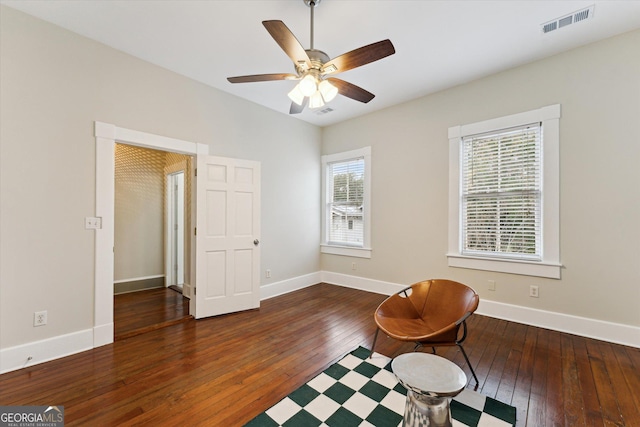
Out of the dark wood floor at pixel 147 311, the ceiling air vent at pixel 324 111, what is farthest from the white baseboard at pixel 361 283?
the ceiling air vent at pixel 324 111

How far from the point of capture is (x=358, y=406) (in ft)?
6.04

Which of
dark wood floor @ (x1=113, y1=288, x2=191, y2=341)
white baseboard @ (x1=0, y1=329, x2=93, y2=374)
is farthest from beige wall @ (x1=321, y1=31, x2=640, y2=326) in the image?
white baseboard @ (x1=0, y1=329, x2=93, y2=374)

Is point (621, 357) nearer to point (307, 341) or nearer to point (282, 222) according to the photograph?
point (307, 341)

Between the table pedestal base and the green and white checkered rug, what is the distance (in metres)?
0.77

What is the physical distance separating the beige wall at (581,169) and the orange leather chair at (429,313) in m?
1.29

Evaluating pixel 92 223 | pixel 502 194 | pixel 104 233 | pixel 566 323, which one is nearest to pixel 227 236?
pixel 104 233

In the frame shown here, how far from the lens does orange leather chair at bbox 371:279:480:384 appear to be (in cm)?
207

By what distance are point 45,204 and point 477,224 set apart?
4.71 meters

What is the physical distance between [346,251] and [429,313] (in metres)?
2.41

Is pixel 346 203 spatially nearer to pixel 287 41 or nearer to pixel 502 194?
pixel 502 194

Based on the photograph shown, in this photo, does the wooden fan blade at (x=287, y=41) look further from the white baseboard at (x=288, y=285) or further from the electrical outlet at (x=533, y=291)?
the electrical outlet at (x=533, y=291)

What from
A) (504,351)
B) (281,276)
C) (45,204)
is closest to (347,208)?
(281,276)

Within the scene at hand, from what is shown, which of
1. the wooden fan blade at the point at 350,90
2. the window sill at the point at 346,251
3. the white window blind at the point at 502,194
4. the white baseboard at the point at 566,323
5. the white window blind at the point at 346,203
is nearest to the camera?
the wooden fan blade at the point at 350,90

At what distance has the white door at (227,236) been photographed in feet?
11.2
